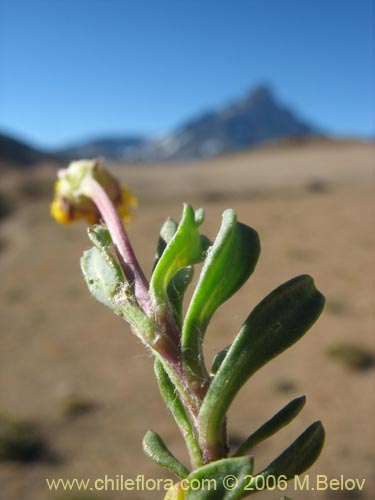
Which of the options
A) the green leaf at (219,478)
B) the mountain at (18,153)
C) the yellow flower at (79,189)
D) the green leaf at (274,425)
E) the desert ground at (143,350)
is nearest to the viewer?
the green leaf at (219,478)

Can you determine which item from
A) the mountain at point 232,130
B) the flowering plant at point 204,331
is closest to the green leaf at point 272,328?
the flowering plant at point 204,331

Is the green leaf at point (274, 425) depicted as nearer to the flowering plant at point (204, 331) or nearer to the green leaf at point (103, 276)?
the flowering plant at point (204, 331)

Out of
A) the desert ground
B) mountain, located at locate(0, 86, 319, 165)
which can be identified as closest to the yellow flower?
the desert ground

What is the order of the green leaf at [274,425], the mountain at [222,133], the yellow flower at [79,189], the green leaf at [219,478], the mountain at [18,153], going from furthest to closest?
1. the mountain at [222,133]
2. the mountain at [18,153]
3. the yellow flower at [79,189]
4. the green leaf at [274,425]
5. the green leaf at [219,478]

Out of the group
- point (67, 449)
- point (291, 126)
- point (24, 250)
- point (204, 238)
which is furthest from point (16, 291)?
point (291, 126)

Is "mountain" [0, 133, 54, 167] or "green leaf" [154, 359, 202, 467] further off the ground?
"mountain" [0, 133, 54, 167]

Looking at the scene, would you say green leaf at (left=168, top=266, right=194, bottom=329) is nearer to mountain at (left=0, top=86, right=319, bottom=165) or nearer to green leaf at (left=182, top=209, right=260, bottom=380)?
green leaf at (left=182, top=209, right=260, bottom=380)

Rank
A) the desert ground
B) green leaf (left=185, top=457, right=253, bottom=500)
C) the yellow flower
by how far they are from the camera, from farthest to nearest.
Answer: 1. the desert ground
2. the yellow flower
3. green leaf (left=185, top=457, right=253, bottom=500)

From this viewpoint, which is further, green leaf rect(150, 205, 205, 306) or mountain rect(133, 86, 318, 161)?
mountain rect(133, 86, 318, 161)

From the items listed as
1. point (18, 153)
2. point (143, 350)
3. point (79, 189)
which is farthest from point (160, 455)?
point (18, 153)
